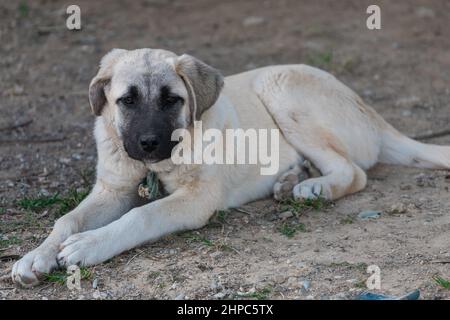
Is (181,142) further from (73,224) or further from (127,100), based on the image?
(73,224)

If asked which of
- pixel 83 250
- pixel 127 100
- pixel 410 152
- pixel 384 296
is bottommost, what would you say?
pixel 384 296

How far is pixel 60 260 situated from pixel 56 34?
471cm

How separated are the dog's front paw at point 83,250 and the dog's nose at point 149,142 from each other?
1.77ft

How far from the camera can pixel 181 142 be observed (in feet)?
15.8

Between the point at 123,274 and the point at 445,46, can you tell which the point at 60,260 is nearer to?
the point at 123,274

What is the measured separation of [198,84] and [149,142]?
1.73 feet

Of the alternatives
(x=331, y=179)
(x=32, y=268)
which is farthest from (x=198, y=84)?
(x=32, y=268)

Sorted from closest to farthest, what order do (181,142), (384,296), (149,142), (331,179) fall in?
(384,296)
(149,142)
(181,142)
(331,179)

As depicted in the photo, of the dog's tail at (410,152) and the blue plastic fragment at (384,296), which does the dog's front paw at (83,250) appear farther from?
the dog's tail at (410,152)

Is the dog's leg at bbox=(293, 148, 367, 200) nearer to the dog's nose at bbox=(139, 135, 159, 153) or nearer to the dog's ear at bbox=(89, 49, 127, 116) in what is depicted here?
the dog's nose at bbox=(139, 135, 159, 153)

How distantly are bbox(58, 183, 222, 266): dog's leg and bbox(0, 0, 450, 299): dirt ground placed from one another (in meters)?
0.07

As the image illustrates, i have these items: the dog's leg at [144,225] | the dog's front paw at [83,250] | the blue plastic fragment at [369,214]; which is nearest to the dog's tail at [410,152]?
the blue plastic fragment at [369,214]

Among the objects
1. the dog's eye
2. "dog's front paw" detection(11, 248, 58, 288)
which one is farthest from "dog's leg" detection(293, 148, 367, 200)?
"dog's front paw" detection(11, 248, 58, 288)

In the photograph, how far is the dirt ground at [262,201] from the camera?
4.20 m
